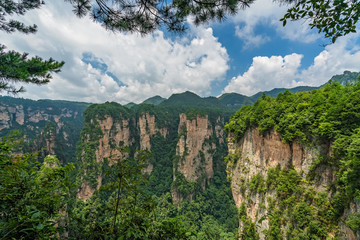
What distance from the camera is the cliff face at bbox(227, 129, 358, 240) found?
8.38 m

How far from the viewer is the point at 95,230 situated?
1779 millimetres

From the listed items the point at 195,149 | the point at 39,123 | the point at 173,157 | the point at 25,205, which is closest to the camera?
the point at 25,205

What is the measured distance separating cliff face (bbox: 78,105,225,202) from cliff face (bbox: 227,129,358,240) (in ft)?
79.9

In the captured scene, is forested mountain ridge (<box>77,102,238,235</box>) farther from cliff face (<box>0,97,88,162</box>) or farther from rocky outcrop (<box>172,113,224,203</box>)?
cliff face (<box>0,97,88,162</box>)

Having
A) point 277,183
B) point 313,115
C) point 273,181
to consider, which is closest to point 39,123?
point 273,181

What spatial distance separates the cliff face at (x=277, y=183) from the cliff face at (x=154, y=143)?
2434cm

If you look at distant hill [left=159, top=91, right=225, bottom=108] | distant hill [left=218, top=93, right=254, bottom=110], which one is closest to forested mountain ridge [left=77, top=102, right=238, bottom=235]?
distant hill [left=159, top=91, right=225, bottom=108]

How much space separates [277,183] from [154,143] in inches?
1639

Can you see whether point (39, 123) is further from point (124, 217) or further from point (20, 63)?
point (124, 217)

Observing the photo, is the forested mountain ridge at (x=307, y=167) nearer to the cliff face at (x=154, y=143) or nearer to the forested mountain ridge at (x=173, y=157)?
the forested mountain ridge at (x=173, y=157)

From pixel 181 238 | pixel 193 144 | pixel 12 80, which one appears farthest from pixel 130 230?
pixel 193 144

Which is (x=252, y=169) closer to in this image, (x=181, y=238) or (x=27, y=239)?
(x=181, y=238)

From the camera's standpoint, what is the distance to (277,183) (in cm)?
1088

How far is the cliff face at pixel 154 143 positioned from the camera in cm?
3400
